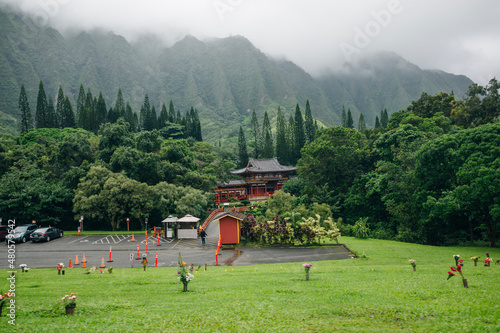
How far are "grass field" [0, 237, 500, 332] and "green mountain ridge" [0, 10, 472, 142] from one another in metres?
111

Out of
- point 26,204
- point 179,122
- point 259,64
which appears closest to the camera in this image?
point 26,204

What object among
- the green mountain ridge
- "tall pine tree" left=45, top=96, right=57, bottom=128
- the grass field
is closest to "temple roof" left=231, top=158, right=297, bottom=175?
the grass field

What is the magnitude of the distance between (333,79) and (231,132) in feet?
293

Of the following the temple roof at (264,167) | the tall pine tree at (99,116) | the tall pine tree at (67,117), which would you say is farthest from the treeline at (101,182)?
the tall pine tree at (67,117)

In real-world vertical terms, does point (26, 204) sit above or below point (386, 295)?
above

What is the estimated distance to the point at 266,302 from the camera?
7938mm

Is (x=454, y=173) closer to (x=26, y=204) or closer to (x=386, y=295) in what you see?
(x=386, y=295)

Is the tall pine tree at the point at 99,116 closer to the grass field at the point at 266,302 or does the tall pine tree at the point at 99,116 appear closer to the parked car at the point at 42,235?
the parked car at the point at 42,235

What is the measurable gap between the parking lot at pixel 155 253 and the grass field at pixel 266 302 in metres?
4.30

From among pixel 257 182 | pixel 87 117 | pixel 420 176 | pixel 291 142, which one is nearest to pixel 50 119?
pixel 87 117

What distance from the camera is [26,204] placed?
27391mm

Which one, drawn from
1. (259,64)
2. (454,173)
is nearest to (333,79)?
(259,64)

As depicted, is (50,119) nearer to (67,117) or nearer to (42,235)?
(67,117)

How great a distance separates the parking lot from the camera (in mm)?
16484
